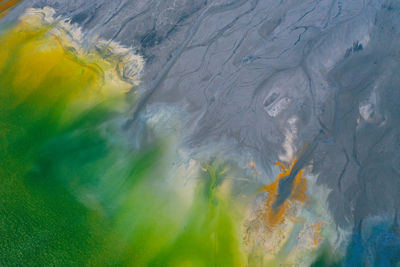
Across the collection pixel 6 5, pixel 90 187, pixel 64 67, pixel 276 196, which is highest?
pixel 6 5

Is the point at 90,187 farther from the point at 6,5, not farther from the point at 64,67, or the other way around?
the point at 6,5

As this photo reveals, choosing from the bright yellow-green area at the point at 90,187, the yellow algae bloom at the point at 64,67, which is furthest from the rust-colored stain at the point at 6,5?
the bright yellow-green area at the point at 90,187

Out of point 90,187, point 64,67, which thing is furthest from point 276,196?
point 64,67

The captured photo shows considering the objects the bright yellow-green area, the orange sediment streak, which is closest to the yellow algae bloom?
the bright yellow-green area

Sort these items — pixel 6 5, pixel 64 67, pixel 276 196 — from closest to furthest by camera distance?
pixel 276 196 < pixel 64 67 < pixel 6 5

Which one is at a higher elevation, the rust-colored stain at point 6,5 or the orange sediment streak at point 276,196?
the rust-colored stain at point 6,5

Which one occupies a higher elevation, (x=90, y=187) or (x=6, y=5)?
(x=6, y=5)

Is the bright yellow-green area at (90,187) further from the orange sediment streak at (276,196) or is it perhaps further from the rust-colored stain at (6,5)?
the rust-colored stain at (6,5)

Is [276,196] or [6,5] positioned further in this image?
[6,5]

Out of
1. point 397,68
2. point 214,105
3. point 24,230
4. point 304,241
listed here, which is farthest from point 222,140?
point 397,68
